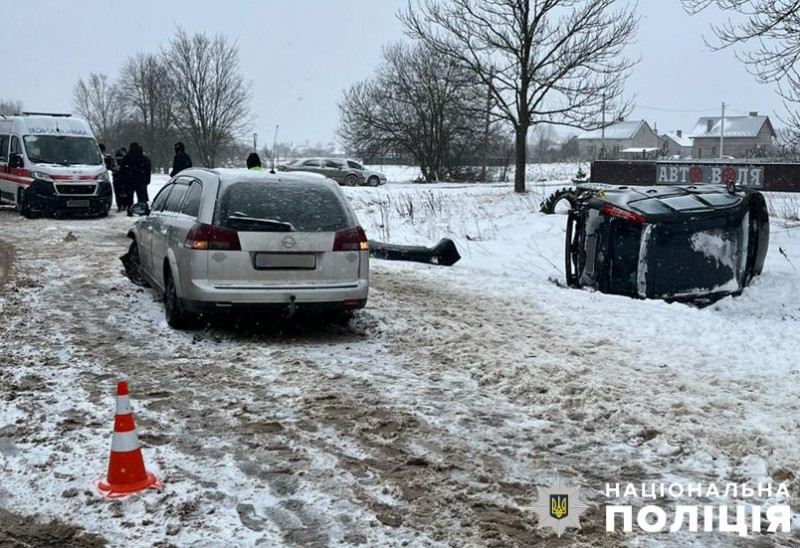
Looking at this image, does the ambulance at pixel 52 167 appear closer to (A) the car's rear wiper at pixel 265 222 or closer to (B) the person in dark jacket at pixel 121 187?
(B) the person in dark jacket at pixel 121 187

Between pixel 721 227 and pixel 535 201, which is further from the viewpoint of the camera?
pixel 535 201

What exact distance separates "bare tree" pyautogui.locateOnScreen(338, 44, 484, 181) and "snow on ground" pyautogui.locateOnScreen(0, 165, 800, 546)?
34742mm

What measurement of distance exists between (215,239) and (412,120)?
38.2 meters

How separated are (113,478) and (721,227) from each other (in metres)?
7.21

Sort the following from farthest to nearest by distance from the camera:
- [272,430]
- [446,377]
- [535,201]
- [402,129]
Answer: [402,129] < [535,201] < [446,377] < [272,430]

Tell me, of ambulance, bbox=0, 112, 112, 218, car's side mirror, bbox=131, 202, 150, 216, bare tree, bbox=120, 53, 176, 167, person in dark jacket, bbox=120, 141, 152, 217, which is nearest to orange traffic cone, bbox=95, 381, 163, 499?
car's side mirror, bbox=131, 202, 150, 216

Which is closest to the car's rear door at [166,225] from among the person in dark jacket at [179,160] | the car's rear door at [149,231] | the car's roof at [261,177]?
the car's rear door at [149,231]

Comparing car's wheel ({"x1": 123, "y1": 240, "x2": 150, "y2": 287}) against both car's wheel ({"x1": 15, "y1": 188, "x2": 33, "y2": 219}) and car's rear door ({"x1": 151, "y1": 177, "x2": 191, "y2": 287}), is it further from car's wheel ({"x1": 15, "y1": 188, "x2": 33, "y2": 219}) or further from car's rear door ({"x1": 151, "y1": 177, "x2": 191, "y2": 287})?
car's wheel ({"x1": 15, "y1": 188, "x2": 33, "y2": 219})

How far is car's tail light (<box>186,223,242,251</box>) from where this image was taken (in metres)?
6.93

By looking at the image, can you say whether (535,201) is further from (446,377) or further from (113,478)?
(113,478)

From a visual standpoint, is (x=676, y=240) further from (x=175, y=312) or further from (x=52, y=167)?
(x=52, y=167)

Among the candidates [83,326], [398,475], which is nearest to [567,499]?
[398,475]

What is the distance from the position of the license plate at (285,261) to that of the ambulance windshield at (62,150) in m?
14.8

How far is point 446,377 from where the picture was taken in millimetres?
6031
